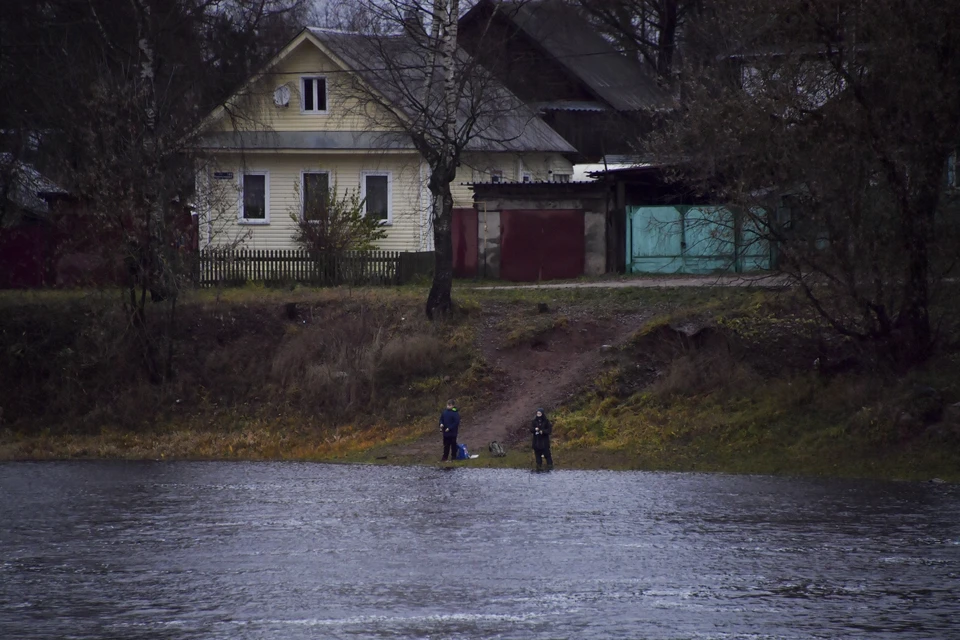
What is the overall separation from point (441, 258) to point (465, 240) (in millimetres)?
7922

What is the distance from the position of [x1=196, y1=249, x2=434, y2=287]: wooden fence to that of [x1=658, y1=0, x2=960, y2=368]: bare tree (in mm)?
13795

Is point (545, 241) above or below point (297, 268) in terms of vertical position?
above

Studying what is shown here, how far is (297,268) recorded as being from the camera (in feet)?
110

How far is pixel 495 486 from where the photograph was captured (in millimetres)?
19000

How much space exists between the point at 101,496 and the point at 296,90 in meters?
22.9

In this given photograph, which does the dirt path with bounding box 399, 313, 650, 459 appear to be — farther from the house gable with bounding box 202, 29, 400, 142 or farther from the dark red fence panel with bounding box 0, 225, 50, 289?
the dark red fence panel with bounding box 0, 225, 50, 289

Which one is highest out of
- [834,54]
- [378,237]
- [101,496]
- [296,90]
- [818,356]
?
[296,90]

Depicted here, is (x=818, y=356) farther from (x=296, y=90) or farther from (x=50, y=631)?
(x=296, y=90)

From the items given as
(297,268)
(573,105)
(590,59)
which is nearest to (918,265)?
(297,268)

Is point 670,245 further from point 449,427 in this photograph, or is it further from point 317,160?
point 449,427

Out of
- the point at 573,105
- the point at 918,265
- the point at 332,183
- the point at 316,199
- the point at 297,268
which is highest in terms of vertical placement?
the point at 573,105

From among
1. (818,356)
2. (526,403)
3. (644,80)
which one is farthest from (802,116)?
(644,80)

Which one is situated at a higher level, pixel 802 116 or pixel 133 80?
pixel 133 80

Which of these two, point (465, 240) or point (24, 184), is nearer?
point (24, 184)
